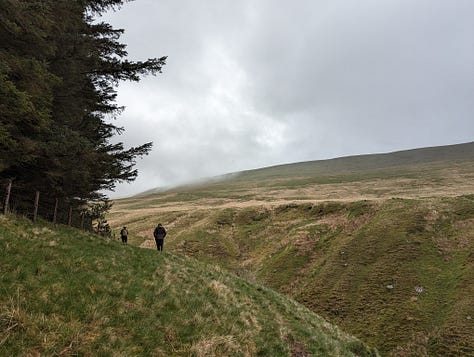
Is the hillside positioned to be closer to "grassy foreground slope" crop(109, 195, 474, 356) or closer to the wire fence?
"grassy foreground slope" crop(109, 195, 474, 356)

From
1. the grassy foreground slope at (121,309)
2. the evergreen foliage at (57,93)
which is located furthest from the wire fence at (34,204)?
the grassy foreground slope at (121,309)

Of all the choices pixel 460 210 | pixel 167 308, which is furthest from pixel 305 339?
pixel 460 210

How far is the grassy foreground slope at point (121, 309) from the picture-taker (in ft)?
25.9

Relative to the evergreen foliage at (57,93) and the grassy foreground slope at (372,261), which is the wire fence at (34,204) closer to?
the evergreen foliage at (57,93)

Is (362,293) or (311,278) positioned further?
(311,278)

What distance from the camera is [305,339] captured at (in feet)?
49.7

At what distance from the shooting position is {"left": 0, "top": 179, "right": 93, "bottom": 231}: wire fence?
57.9 feet

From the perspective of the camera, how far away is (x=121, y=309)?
10.1m

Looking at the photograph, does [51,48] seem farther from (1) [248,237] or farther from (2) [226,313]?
(1) [248,237]

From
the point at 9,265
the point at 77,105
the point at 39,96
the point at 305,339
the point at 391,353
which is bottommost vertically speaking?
the point at 391,353

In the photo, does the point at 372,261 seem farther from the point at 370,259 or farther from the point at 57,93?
the point at 57,93

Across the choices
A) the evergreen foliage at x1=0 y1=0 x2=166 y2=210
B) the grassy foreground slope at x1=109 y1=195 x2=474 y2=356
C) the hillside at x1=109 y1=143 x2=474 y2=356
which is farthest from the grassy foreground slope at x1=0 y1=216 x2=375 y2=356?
the hillside at x1=109 y1=143 x2=474 y2=356

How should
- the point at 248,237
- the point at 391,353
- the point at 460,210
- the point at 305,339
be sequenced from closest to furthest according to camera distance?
the point at 305,339 → the point at 391,353 → the point at 460,210 → the point at 248,237

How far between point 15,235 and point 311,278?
3186cm
